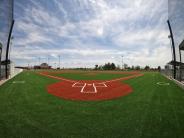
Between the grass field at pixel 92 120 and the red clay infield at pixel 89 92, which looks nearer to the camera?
the grass field at pixel 92 120

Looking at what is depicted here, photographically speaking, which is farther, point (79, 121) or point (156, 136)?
point (79, 121)

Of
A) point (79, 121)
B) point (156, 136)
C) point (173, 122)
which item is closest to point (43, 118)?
point (79, 121)

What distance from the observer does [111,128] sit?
271 inches

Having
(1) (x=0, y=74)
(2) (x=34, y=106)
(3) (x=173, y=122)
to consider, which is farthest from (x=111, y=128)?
(1) (x=0, y=74)

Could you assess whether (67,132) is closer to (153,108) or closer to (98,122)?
(98,122)

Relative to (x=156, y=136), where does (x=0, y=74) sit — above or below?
above

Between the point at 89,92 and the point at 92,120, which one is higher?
the point at 89,92

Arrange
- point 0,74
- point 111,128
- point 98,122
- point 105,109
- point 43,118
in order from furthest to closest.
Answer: point 0,74 < point 105,109 < point 43,118 < point 98,122 < point 111,128

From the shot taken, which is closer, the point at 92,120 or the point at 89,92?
the point at 92,120

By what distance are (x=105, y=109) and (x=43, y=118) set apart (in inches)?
120

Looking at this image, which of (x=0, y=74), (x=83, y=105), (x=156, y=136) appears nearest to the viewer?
(x=156, y=136)

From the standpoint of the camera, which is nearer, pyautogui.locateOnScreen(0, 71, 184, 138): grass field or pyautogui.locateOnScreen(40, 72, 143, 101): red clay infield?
pyautogui.locateOnScreen(0, 71, 184, 138): grass field

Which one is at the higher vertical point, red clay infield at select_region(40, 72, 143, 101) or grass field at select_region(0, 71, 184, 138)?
red clay infield at select_region(40, 72, 143, 101)

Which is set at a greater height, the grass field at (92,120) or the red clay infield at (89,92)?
the red clay infield at (89,92)
